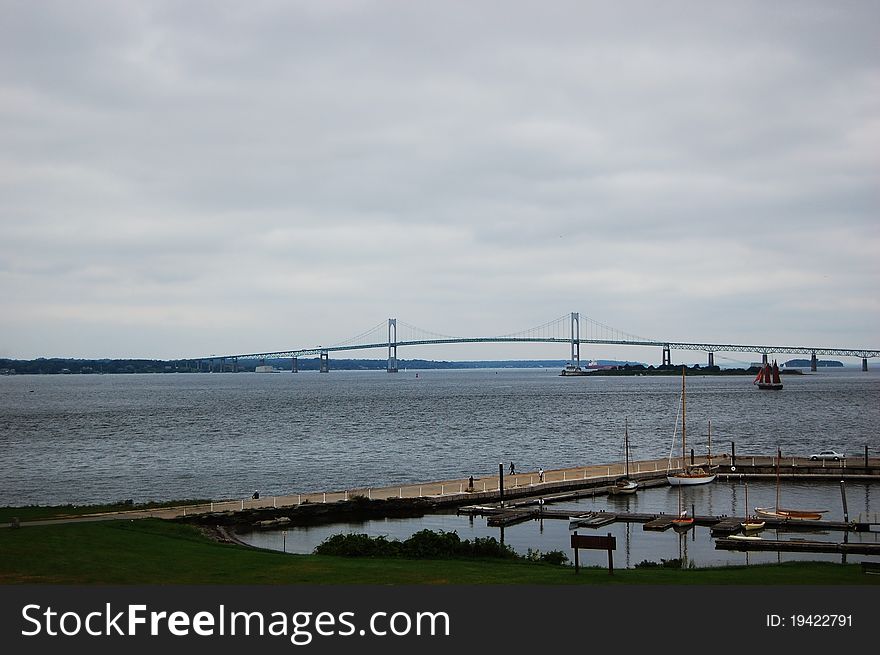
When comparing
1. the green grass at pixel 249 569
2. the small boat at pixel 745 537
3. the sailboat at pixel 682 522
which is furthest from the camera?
the sailboat at pixel 682 522

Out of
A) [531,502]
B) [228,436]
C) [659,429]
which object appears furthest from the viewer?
[659,429]

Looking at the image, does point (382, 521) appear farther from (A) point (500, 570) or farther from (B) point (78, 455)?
(B) point (78, 455)

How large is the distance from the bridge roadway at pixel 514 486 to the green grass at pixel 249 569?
25.9ft

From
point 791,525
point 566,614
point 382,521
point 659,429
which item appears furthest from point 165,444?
point 566,614

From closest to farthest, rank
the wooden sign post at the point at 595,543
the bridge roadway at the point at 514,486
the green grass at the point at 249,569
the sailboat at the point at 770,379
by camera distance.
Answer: the green grass at the point at 249,569 < the wooden sign post at the point at 595,543 < the bridge roadway at the point at 514,486 < the sailboat at the point at 770,379

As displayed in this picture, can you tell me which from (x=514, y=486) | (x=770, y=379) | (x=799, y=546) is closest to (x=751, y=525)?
(x=799, y=546)

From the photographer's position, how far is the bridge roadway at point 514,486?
34.6 metres

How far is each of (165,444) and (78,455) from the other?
881 centimetres

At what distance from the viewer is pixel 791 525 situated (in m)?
32.6

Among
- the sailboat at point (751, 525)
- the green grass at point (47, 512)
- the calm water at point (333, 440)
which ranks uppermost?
the green grass at point (47, 512)

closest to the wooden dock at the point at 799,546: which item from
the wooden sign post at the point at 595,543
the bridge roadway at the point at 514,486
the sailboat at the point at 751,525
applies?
the sailboat at the point at 751,525

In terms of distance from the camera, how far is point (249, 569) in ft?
58.9

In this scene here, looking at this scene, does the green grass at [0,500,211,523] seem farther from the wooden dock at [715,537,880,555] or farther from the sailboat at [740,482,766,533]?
the sailboat at [740,482,766,533]

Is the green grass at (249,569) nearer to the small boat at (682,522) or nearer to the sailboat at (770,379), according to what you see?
the small boat at (682,522)
